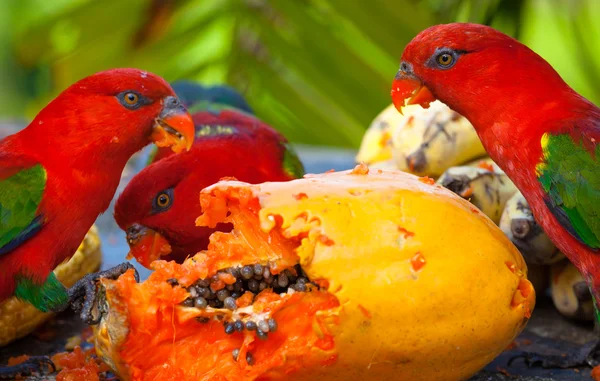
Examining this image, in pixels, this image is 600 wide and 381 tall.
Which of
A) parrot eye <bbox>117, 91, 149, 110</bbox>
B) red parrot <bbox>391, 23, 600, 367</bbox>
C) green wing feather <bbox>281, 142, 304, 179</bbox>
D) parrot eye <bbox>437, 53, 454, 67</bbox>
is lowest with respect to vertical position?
green wing feather <bbox>281, 142, 304, 179</bbox>

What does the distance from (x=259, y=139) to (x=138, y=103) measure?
1.93 ft

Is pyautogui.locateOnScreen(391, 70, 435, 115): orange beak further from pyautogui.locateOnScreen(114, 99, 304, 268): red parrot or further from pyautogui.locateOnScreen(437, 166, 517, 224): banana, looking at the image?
pyautogui.locateOnScreen(114, 99, 304, 268): red parrot

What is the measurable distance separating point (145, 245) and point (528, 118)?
107 centimetres

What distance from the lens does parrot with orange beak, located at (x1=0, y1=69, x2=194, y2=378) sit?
1725 millimetres

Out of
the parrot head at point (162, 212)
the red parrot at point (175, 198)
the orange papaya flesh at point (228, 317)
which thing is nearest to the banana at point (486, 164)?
the red parrot at point (175, 198)

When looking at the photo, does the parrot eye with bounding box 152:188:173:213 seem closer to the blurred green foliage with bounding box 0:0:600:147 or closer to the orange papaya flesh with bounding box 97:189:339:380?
the orange papaya flesh with bounding box 97:189:339:380

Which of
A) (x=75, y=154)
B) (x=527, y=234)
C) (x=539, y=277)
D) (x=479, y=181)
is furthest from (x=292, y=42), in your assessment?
(x=75, y=154)

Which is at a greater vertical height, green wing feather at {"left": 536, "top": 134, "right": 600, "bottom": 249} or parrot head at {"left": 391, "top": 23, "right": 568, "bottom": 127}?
parrot head at {"left": 391, "top": 23, "right": 568, "bottom": 127}

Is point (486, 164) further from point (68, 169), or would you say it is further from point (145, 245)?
point (68, 169)

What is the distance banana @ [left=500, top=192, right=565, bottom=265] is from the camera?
2039 mm

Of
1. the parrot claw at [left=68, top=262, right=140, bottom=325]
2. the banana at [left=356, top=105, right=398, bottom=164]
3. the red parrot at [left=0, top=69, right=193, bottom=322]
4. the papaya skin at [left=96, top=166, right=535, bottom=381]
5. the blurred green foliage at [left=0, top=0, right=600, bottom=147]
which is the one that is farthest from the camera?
the blurred green foliage at [left=0, top=0, right=600, bottom=147]

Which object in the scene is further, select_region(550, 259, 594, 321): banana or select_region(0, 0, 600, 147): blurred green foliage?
select_region(0, 0, 600, 147): blurred green foliage

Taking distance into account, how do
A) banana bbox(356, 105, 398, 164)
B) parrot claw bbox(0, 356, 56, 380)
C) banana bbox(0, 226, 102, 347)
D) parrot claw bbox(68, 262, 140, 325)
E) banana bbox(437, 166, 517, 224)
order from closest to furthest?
1. parrot claw bbox(68, 262, 140, 325)
2. parrot claw bbox(0, 356, 56, 380)
3. banana bbox(0, 226, 102, 347)
4. banana bbox(437, 166, 517, 224)
5. banana bbox(356, 105, 398, 164)

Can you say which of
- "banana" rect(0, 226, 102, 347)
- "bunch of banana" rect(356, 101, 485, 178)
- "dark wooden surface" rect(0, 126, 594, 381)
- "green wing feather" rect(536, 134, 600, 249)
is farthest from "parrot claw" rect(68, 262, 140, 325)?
"bunch of banana" rect(356, 101, 485, 178)
